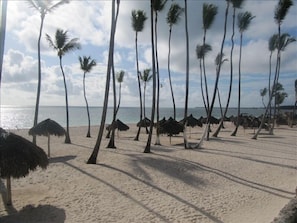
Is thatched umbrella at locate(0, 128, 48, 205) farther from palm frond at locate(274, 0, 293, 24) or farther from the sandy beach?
palm frond at locate(274, 0, 293, 24)

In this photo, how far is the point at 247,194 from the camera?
1041 centimetres

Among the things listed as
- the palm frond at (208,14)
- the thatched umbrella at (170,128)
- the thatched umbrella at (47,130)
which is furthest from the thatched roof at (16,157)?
the palm frond at (208,14)

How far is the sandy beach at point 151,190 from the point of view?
8.34 m

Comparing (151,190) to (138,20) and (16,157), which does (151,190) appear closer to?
(16,157)

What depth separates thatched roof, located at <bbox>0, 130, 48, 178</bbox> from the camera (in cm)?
802

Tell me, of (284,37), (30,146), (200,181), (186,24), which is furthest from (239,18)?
(30,146)

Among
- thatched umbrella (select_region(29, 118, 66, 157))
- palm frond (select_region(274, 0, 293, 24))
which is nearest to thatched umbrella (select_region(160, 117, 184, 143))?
thatched umbrella (select_region(29, 118, 66, 157))

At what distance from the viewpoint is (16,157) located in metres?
8.23

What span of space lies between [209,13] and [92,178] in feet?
52.4

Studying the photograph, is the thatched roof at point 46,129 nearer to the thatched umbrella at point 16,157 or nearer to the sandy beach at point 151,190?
the sandy beach at point 151,190

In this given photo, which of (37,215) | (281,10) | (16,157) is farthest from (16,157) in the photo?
(281,10)

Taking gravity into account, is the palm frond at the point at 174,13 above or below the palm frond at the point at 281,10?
below

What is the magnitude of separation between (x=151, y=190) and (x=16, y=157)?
4371 millimetres

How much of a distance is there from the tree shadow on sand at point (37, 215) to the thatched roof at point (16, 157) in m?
1.01
